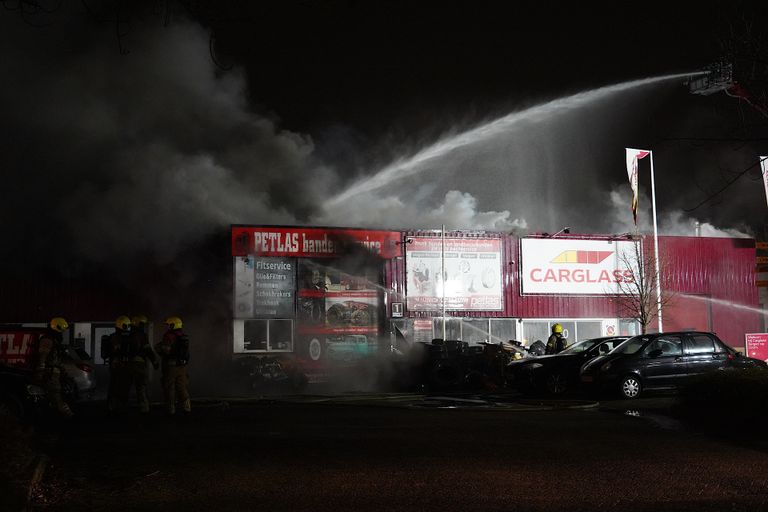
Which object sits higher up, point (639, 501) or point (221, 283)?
point (221, 283)

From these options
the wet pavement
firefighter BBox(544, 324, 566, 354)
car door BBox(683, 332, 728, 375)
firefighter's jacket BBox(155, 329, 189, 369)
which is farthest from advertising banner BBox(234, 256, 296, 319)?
the wet pavement

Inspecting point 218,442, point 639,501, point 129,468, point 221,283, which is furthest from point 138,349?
point 221,283

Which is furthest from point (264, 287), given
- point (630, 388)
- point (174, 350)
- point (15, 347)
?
point (630, 388)

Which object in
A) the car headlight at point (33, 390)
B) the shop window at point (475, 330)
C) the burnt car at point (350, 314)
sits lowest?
the car headlight at point (33, 390)

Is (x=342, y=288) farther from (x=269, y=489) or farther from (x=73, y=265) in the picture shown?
(x=269, y=489)

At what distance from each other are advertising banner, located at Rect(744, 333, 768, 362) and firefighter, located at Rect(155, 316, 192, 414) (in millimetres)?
20681

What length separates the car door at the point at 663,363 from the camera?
15.4 m

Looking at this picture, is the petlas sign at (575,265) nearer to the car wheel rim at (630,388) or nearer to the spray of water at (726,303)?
the spray of water at (726,303)

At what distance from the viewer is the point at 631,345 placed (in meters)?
16.2

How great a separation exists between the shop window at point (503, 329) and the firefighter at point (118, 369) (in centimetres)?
1785

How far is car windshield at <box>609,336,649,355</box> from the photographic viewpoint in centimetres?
1602

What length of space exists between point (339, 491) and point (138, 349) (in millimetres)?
7604

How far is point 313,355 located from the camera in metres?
25.6

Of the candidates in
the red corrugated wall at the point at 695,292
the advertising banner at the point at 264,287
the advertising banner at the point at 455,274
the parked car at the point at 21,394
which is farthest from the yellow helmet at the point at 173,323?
the red corrugated wall at the point at 695,292
